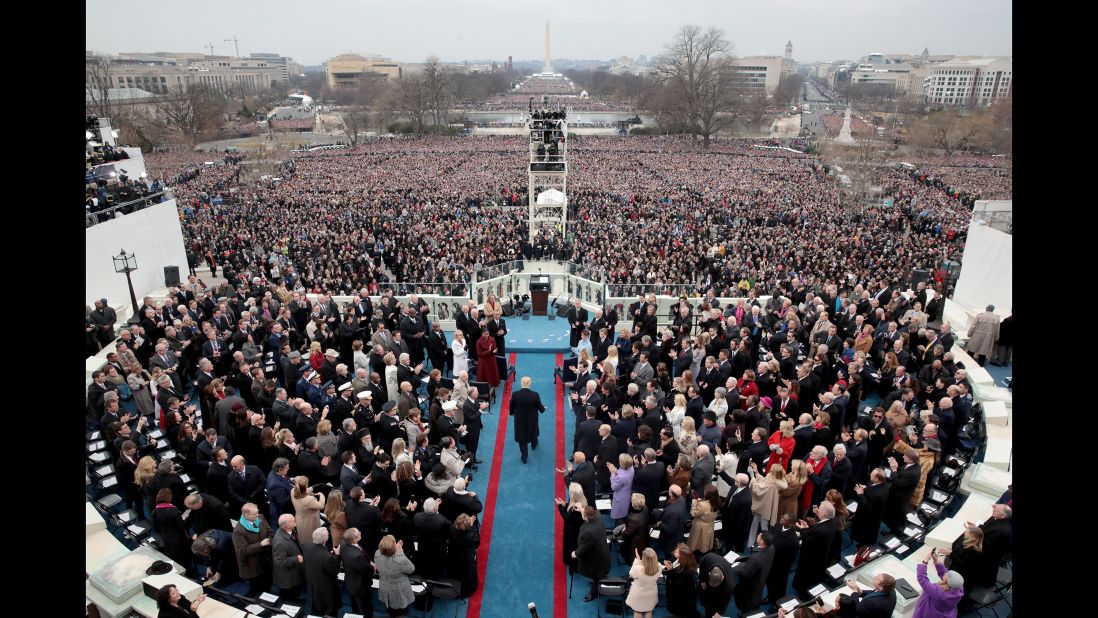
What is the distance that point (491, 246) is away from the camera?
2119 cm

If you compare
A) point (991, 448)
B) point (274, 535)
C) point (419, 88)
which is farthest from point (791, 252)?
point (419, 88)

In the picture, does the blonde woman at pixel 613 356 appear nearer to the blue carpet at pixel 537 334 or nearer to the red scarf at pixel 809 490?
the red scarf at pixel 809 490

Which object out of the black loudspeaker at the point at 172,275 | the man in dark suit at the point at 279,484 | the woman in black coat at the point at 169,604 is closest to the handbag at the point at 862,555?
the man in dark suit at the point at 279,484

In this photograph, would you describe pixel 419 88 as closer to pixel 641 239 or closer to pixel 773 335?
pixel 641 239

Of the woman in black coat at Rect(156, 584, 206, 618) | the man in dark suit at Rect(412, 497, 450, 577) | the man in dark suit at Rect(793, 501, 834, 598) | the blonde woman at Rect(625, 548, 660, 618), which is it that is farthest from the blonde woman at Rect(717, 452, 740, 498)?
the woman in black coat at Rect(156, 584, 206, 618)

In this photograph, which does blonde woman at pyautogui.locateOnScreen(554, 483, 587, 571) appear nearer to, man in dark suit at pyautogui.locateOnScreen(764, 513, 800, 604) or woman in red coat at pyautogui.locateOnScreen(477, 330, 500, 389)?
man in dark suit at pyautogui.locateOnScreen(764, 513, 800, 604)

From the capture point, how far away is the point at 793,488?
659 cm

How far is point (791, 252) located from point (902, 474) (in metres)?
14.3

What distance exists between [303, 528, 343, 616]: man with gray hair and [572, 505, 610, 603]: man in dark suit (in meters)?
2.34

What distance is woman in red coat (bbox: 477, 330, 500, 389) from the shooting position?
10578mm

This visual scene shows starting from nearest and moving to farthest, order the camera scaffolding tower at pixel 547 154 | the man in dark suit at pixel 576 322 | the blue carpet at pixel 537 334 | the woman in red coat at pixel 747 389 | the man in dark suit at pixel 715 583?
the man in dark suit at pixel 715 583
the woman in red coat at pixel 747 389
the man in dark suit at pixel 576 322
the blue carpet at pixel 537 334
the camera scaffolding tower at pixel 547 154

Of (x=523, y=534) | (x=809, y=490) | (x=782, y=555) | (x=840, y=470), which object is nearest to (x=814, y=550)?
(x=782, y=555)

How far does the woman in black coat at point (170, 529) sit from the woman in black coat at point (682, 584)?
4954 mm

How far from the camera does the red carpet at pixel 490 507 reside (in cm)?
654
